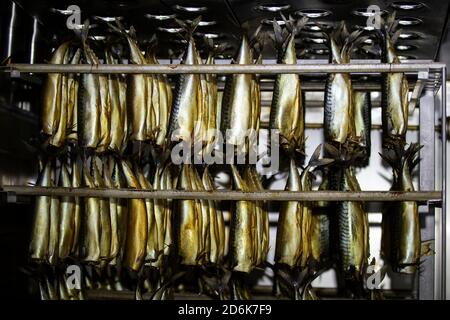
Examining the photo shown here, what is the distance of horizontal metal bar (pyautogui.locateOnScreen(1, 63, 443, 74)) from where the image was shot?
3.90 m

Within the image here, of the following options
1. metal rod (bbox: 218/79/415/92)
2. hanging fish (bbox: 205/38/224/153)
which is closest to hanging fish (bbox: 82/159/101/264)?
hanging fish (bbox: 205/38/224/153)

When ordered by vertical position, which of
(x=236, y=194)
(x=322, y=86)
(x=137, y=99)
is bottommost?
(x=236, y=194)

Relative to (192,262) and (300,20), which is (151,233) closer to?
(192,262)

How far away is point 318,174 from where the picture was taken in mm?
5352

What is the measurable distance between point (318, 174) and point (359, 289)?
1.10 m

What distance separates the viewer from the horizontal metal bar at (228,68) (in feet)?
12.8

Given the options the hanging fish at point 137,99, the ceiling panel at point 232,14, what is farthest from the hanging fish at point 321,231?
the hanging fish at point 137,99

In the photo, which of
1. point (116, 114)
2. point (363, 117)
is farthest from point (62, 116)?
point (363, 117)

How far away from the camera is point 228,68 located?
13.0 ft

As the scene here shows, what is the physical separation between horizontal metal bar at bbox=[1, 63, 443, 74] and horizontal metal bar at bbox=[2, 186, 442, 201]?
26.5 inches

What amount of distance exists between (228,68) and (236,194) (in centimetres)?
71

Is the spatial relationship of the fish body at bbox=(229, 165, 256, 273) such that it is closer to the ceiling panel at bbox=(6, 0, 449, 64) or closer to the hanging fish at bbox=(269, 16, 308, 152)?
the hanging fish at bbox=(269, 16, 308, 152)

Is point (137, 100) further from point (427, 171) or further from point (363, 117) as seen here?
point (427, 171)

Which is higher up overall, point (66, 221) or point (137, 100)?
point (137, 100)
